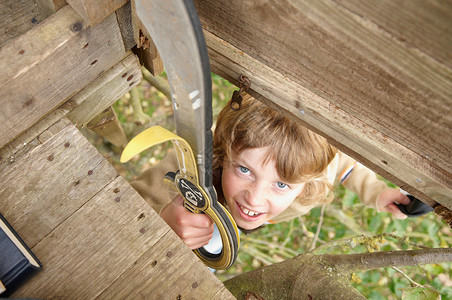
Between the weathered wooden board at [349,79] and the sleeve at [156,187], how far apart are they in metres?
1.27

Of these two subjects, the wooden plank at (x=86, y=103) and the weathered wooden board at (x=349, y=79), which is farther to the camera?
the wooden plank at (x=86, y=103)

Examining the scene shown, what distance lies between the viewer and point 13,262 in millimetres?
741

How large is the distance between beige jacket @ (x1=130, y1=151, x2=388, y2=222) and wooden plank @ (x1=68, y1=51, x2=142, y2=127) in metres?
0.91

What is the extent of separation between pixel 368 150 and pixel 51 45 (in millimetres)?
914

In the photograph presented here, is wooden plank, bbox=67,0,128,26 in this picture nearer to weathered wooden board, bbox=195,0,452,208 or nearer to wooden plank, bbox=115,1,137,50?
wooden plank, bbox=115,1,137,50

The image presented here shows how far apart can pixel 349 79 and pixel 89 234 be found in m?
0.78

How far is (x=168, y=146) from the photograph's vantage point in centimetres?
409

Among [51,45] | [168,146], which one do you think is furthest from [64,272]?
[168,146]

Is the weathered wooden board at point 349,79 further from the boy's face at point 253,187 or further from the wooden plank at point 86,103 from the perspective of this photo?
the boy's face at point 253,187

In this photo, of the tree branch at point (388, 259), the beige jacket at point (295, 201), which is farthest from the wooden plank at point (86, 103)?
the tree branch at point (388, 259)

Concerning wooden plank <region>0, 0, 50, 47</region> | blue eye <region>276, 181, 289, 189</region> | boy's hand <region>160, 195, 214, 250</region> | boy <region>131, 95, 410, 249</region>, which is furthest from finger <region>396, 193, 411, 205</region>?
wooden plank <region>0, 0, 50, 47</region>

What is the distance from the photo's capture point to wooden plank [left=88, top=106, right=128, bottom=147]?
6.46 ft

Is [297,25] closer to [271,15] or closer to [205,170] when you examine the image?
[271,15]

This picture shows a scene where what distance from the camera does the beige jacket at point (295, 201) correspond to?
6.97 ft
